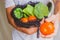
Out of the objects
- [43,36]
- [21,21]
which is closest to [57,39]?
[43,36]

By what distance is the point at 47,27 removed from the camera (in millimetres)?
639

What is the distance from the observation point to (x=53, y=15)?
65cm

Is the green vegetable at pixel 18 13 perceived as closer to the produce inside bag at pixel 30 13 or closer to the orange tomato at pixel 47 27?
the produce inside bag at pixel 30 13

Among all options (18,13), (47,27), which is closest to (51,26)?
(47,27)

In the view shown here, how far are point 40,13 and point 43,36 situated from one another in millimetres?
99

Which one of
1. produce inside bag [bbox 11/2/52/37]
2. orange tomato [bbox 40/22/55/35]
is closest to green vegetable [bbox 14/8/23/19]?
produce inside bag [bbox 11/2/52/37]

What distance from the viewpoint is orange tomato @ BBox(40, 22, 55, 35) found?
64cm

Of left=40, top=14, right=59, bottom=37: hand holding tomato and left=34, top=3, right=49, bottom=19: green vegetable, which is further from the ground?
left=34, top=3, right=49, bottom=19: green vegetable

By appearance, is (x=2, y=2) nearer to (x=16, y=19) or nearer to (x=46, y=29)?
(x=16, y=19)

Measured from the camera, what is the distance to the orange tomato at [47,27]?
642 mm

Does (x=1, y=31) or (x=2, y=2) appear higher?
(x=2, y=2)

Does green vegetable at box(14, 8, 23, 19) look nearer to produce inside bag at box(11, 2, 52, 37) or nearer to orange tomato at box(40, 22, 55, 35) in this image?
produce inside bag at box(11, 2, 52, 37)

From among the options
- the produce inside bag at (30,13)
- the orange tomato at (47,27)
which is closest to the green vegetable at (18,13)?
the produce inside bag at (30,13)

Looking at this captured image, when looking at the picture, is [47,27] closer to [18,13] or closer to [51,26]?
[51,26]
